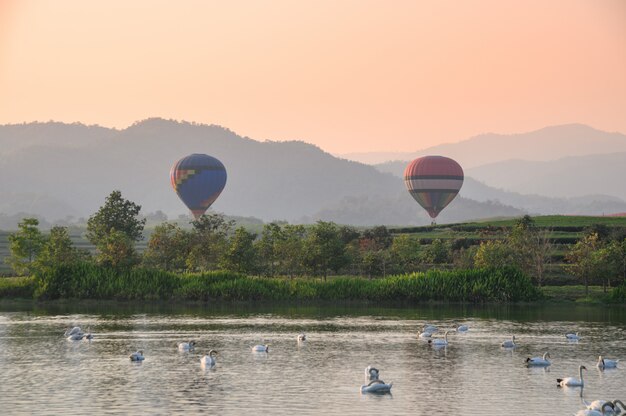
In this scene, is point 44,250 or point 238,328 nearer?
point 238,328

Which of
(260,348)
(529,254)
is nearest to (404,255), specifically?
(529,254)

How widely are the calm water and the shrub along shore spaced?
12.3 m

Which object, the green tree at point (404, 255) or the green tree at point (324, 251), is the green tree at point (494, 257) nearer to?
the green tree at point (404, 255)

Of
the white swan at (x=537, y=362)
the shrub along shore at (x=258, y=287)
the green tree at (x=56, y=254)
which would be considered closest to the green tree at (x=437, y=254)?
the shrub along shore at (x=258, y=287)

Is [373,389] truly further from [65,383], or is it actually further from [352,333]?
[352,333]

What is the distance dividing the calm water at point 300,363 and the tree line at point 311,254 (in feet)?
70.2

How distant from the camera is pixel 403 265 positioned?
136 meters

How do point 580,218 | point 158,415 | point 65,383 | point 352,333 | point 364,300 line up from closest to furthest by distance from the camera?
1. point 158,415
2. point 65,383
3. point 352,333
4. point 364,300
5. point 580,218

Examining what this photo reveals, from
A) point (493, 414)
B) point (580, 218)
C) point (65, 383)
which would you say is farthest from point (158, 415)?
point (580, 218)

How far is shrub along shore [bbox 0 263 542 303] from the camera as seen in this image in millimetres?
115188

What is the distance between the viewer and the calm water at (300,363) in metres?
51.0

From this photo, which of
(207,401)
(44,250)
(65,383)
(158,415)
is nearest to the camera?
(158,415)

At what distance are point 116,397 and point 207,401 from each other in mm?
4832

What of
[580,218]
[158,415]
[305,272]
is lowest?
[158,415]
